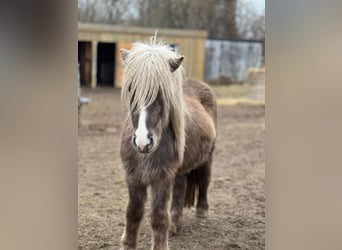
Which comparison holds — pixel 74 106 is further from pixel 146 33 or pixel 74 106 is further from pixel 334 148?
pixel 146 33

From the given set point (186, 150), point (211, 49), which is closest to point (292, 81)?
point (186, 150)

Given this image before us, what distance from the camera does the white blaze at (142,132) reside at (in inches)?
45.9

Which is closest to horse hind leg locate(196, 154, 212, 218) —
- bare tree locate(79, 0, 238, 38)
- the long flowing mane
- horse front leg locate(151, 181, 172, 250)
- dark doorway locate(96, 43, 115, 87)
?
horse front leg locate(151, 181, 172, 250)

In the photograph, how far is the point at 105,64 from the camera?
561 centimetres

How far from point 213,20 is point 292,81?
5.80 m

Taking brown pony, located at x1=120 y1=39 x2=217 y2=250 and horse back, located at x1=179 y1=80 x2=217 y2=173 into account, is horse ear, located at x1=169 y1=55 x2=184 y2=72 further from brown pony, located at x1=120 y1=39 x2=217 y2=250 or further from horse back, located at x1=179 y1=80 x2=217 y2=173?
horse back, located at x1=179 y1=80 x2=217 y2=173

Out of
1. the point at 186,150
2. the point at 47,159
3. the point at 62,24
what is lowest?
the point at 186,150

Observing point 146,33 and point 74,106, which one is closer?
point 74,106

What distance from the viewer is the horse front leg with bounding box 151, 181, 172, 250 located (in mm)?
1364

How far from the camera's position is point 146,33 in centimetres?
541

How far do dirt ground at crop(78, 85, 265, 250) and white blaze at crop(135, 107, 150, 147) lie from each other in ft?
0.89

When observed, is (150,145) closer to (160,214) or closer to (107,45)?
(160,214)

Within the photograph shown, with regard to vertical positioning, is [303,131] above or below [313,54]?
below

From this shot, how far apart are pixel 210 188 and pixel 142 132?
1.45 m
